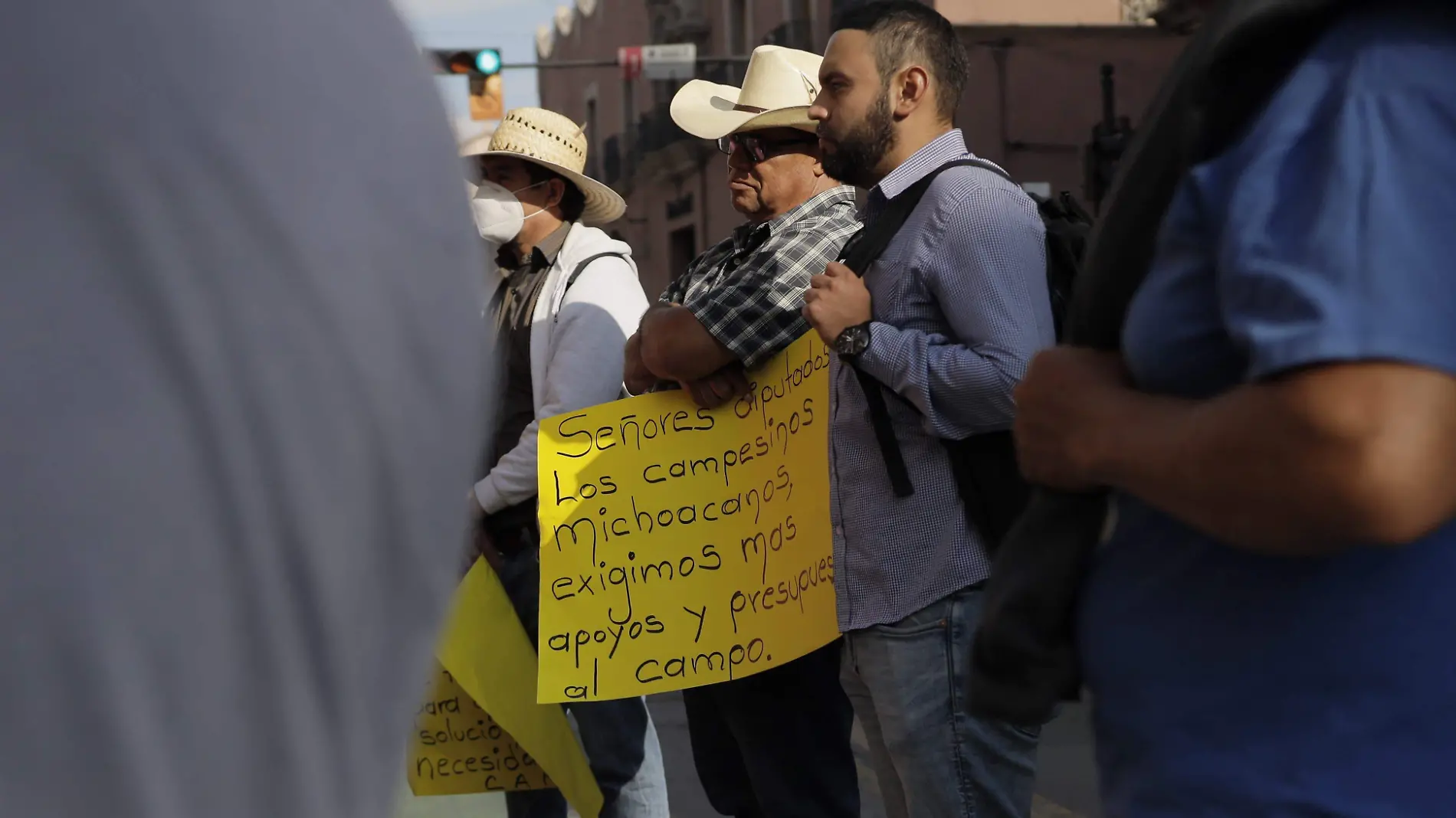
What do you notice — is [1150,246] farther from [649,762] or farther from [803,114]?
[649,762]

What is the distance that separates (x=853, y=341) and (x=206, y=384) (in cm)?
223

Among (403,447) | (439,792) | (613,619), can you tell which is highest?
(403,447)

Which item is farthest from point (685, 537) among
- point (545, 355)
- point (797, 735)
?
point (545, 355)

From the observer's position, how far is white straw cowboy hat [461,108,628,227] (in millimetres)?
4488

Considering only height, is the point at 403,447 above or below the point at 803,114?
above

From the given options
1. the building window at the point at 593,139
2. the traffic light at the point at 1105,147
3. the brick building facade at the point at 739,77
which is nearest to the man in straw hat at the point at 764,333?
the brick building facade at the point at 739,77

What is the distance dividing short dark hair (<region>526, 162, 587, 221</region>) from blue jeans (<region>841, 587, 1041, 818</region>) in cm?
217

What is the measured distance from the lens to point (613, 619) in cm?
361

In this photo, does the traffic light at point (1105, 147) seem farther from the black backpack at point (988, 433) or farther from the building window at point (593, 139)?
the building window at point (593, 139)

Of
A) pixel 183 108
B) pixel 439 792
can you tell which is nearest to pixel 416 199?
pixel 183 108

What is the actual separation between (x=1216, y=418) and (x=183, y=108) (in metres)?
0.88

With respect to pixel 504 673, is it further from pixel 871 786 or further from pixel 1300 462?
pixel 1300 462

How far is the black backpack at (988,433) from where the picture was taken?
2785 millimetres

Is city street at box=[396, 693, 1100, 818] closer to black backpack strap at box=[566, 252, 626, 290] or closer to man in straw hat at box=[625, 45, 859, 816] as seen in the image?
man in straw hat at box=[625, 45, 859, 816]
